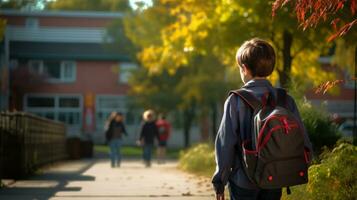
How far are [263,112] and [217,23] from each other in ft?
46.3

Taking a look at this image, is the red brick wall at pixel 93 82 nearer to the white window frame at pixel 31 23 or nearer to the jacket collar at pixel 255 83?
the white window frame at pixel 31 23

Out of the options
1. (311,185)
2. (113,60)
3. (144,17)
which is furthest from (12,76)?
(311,185)

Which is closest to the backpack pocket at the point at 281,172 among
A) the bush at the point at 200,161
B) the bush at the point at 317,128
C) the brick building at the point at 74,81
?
the bush at the point at 317,128

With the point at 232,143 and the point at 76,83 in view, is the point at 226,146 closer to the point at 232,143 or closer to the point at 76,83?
the point at 232,143

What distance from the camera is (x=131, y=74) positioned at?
41062mm

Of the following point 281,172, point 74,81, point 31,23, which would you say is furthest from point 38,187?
point 31,23

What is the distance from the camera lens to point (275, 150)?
4.49 meters

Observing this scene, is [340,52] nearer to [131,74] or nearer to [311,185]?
[131,74]

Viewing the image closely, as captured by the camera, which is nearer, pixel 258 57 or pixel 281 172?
pixel 281 172

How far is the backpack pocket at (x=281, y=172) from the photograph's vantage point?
14.8 ft

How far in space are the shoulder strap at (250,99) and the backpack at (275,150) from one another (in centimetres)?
1

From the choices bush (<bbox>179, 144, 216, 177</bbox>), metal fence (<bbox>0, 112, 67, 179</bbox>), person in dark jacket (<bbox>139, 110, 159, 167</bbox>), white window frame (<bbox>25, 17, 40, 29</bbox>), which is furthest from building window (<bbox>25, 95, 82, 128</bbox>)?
metal fence (<bbox>0, 112, 67, 179</bbox>)

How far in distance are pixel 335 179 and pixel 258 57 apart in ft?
13.7

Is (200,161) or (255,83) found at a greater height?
(255,83)
